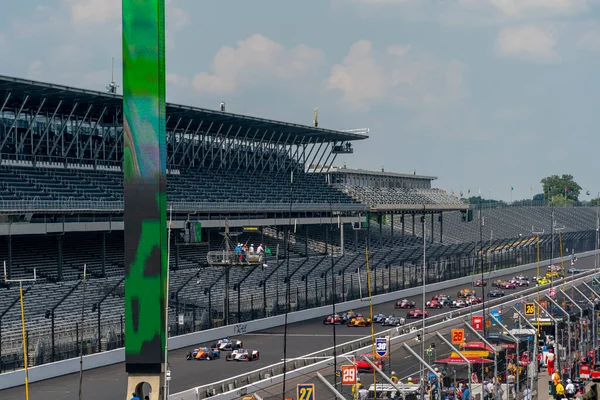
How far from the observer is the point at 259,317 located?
212 ft

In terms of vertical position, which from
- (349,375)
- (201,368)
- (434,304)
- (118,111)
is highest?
(118,111)

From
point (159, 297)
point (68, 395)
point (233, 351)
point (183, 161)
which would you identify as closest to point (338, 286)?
point (183, 161)

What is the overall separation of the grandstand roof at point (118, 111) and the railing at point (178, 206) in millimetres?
7604

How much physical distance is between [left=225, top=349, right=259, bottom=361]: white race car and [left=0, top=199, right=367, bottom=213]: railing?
43.3 ft

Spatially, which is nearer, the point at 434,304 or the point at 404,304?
the point at 404,304

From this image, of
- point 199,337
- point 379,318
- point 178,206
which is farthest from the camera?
point 178,206

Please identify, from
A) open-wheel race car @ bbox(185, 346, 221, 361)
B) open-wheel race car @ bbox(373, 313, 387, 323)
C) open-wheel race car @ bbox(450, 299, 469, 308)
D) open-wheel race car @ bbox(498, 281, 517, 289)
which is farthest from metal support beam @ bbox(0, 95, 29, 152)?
open-wheel race car @ bbox(498, 281, 517, 289)

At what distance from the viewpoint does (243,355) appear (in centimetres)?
5128

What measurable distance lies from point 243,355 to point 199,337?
6.98m

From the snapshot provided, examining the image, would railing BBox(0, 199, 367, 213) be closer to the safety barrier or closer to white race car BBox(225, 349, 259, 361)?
the safety barrier

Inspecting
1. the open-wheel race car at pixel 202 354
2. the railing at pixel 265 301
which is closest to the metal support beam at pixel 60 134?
the railing at pixel 265 301

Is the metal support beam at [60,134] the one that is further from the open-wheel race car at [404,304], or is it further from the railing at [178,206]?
the open-wheel race car at [404,304]

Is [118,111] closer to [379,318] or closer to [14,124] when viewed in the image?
[14,124]

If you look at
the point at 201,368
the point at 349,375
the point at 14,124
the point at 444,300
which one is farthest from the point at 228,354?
the point at 444,300
